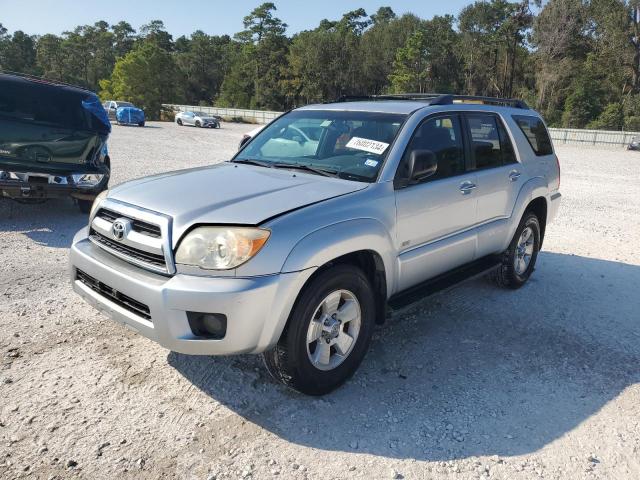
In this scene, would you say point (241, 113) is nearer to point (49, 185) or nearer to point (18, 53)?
point (49, 185)

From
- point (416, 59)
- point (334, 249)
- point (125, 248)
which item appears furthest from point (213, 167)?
point (416, 59)

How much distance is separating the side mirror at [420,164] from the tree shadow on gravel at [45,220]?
14.7 ft

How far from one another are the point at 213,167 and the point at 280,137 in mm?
719

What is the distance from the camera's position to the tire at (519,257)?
17.0ft

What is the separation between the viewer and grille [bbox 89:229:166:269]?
9.82 ft

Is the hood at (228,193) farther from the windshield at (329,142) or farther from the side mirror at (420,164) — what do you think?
the side mirror at (420,164)

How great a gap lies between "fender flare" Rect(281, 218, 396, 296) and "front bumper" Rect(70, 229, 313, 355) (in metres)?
0.08

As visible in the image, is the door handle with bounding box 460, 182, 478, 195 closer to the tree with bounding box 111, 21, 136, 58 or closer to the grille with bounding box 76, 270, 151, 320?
the grille with bounding box 76, 270, 151, 320

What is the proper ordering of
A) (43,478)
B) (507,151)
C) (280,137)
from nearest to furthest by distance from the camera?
(43,478)
(280,137)
(507,151)

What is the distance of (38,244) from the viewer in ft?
20.5

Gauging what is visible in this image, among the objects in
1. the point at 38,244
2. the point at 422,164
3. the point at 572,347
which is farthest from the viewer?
the point at 38,244

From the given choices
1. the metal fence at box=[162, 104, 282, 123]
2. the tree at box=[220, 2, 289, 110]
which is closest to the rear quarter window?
the metal fence at box=[162, 104, 282, 123]

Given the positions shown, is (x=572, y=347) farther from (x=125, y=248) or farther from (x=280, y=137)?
(x=125, y=248)

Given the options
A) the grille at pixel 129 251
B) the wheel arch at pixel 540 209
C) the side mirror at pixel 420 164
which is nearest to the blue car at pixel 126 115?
the wheel arch at pixel 540 209
